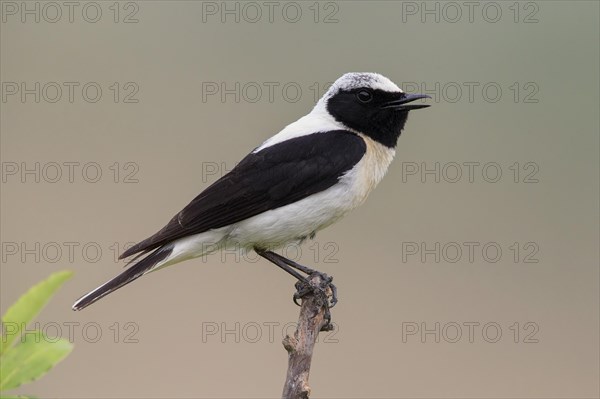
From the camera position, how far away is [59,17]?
427 inches

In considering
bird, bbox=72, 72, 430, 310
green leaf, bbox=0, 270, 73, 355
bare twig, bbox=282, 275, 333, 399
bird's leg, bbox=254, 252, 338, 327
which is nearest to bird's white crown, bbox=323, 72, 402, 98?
bird, bbox=72, 72, 430, 310

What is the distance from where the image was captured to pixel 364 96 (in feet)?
18.3

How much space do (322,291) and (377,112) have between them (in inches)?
55.0

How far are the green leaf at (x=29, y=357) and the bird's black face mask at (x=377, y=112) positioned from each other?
4.25 meters

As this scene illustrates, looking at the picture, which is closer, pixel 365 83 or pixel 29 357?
pixel 29 357

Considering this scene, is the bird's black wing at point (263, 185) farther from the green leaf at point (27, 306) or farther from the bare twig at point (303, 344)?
the green leaf at point (27, 306)

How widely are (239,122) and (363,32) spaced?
255cm

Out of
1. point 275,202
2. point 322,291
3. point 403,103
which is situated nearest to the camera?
point 322,291

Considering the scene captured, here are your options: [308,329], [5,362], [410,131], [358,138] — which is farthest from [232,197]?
[410,131]

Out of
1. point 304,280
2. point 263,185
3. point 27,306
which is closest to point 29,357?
point 27,306

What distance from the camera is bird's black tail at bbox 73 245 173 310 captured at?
4.52 m

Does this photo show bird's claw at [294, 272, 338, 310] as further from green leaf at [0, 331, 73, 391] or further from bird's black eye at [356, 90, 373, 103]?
green leaf at [0, 331, 73, 391]

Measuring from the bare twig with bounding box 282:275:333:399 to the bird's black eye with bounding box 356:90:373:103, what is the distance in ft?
4.58

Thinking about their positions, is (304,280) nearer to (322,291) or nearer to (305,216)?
(322,291)
